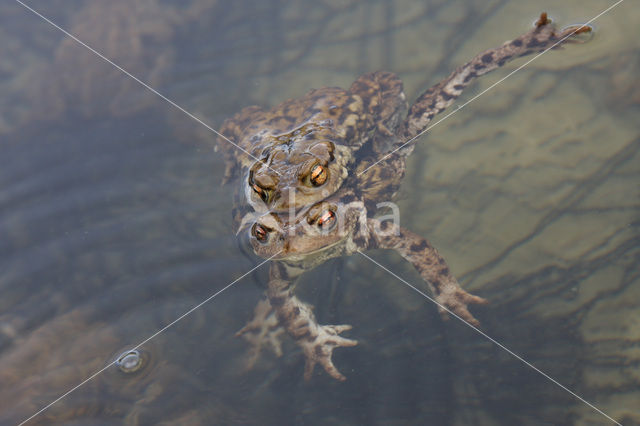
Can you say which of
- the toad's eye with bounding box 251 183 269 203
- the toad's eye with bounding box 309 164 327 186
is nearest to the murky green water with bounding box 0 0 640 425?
the toad's eye with bounding box 251 183 269 203

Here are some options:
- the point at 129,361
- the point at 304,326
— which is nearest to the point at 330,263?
the point at 304,326

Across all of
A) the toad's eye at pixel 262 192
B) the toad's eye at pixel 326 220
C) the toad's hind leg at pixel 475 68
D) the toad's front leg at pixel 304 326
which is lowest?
the toad's front leg at pixel 304 326

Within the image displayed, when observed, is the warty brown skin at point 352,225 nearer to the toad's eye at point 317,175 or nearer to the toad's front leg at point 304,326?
the toad's front leg at point 304,326

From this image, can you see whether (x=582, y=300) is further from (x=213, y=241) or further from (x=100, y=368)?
(x=100, y=368)

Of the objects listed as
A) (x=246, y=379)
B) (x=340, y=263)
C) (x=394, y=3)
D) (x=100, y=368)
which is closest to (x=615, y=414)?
(x=340, y=263)

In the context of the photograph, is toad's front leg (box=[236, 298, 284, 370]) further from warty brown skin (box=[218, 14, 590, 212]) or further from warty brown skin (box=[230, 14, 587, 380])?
warty brown skin (box=[218, 14, 590, 212])

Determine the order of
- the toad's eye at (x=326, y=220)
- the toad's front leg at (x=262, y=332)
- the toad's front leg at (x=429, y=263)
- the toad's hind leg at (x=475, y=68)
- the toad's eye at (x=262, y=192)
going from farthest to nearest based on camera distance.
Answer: the toad's hind leg at (x=475, y=68) → the toad's front leg at (x=429, y=263) → the toad's front leg at (x=262, y=332) → the toad's eye at (x=262, y=192) → the toad's eye at (x=326, y=220)

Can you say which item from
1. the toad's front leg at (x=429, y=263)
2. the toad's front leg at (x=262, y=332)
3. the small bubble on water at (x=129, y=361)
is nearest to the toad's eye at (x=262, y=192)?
the toad's front leg at (x=262, y=332)
